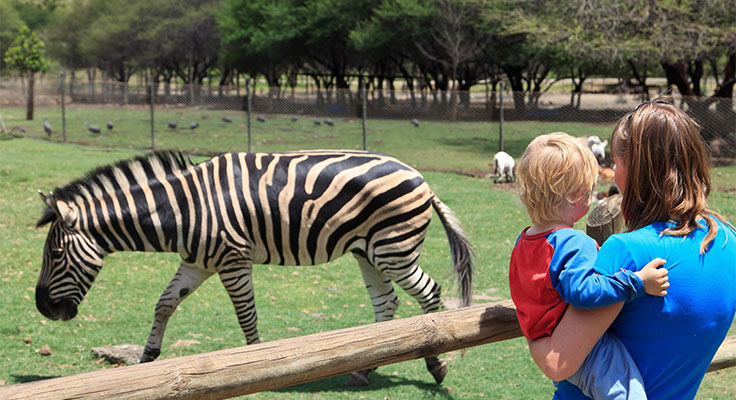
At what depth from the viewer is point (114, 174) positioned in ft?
18.5

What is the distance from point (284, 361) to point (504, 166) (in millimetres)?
12910

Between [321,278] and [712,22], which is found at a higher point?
[712,22]

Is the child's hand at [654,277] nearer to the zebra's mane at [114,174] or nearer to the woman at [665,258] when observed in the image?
the woman at [665,258]

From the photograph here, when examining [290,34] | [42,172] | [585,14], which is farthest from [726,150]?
[290,34]

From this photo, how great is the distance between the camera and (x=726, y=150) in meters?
18.9

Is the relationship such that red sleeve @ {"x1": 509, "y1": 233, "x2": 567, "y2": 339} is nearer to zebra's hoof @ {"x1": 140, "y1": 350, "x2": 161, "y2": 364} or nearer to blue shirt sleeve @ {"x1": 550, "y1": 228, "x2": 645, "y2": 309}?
blue shirt sleeve @ {"x1": 550, "y1": 228, "x2": 645, "y2": 309}

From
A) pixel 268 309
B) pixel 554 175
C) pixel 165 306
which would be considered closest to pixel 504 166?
pixel 268 309

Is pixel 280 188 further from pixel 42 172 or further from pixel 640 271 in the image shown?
pixel 42 172

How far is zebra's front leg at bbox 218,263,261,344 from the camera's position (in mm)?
5516

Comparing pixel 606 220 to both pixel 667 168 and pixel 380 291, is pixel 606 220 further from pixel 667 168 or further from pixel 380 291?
pixel 380 291

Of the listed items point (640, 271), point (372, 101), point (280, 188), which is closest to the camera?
point (640, 271)

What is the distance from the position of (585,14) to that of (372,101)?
14.6 meters

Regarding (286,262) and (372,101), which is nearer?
(286,262)

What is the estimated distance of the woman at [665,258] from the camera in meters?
2.00
